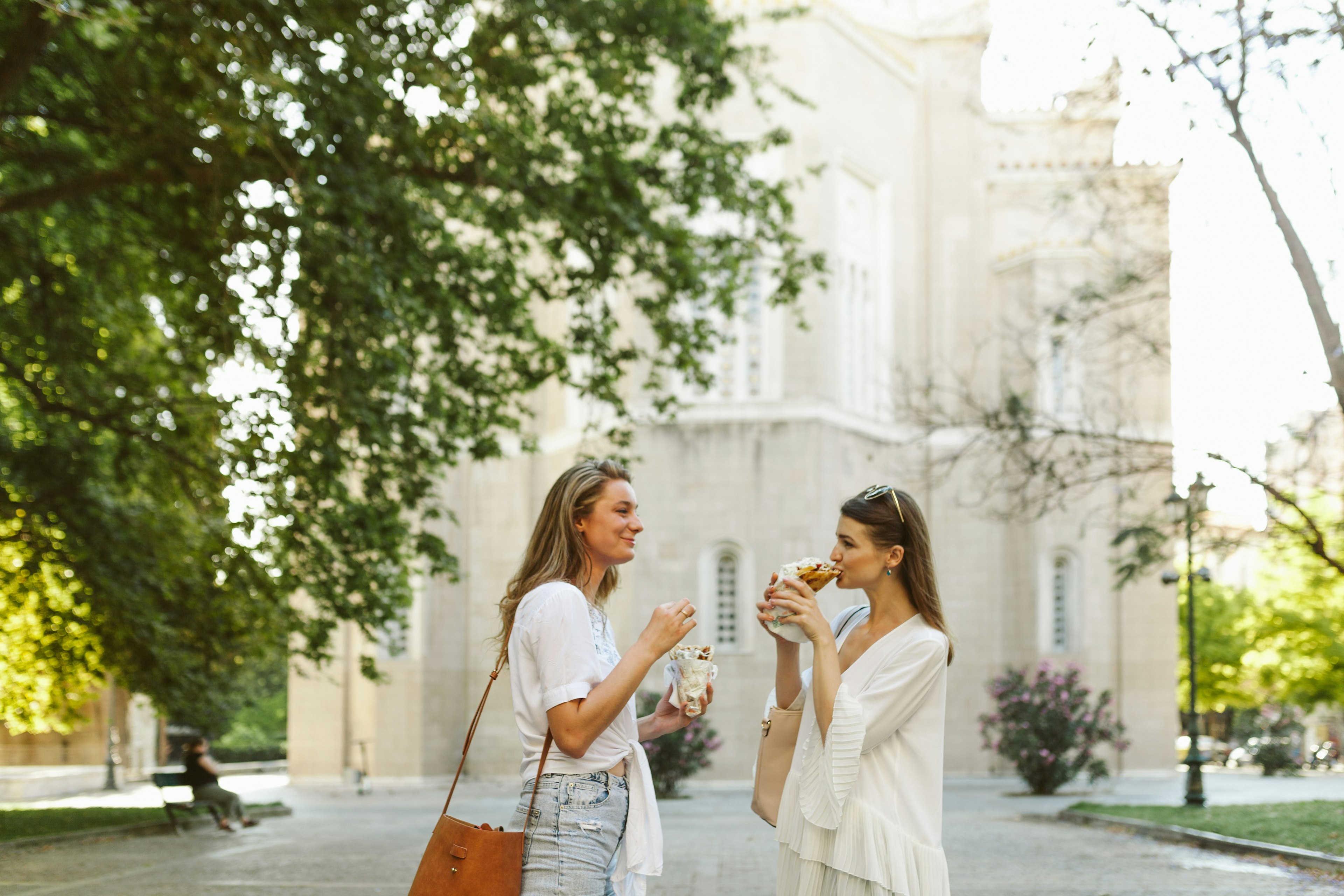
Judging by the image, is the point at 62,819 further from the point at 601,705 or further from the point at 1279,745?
the point at 1279,745

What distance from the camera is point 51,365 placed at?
15586 millimetres

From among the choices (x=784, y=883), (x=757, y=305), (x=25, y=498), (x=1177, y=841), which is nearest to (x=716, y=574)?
(x=757, y=305)

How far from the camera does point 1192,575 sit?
17.4m

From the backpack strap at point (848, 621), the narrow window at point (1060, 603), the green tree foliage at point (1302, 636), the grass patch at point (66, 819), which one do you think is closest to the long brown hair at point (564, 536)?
the backpack strap at point (848, 621)

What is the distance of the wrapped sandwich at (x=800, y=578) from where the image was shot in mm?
3674

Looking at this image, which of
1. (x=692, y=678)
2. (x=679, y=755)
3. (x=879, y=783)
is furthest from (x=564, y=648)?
(x=679, y=755)

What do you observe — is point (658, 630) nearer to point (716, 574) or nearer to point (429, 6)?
point (429, 6)

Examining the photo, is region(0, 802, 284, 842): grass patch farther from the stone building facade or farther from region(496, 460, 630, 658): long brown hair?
region(496, 460, 630, 658): long brown hair

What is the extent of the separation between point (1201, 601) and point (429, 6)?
154ft

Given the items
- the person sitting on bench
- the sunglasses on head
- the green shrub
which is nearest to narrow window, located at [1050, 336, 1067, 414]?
the green shrub

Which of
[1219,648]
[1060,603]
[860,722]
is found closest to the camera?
[860,722]

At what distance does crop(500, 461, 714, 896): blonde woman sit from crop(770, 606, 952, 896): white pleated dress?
0.41 meters

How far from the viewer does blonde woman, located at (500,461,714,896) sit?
133 inches

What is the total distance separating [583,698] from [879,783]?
3.01 feet
